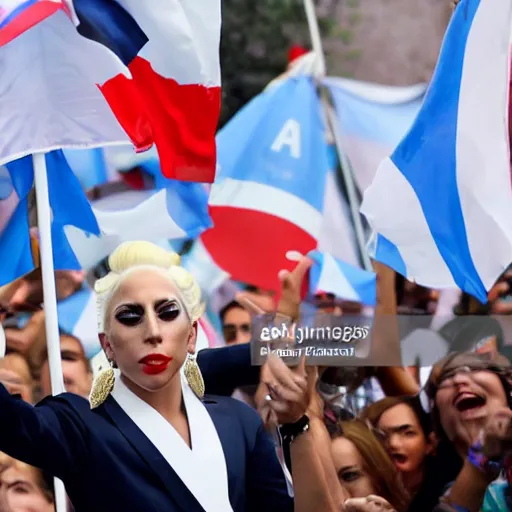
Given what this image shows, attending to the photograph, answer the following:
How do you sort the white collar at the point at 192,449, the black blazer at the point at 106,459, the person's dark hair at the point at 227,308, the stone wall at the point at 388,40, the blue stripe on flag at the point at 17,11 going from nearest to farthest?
the black blazer at the point at 106,459, the white collar at the point at 192,449, the blue stripe on flag at the point at 17,11, the person's dark hair at the point at 227,308, the stone wall at the point at 388,40

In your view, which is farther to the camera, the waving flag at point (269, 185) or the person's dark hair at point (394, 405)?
the waving flag at point (269, 185)

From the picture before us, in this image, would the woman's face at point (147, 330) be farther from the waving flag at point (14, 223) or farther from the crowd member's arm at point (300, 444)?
the waving flag at point (14, 223)

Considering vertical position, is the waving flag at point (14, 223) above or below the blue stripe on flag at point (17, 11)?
below

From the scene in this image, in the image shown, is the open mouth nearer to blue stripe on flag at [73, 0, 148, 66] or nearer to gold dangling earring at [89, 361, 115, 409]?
gold dangling earring at [89, 361, 115, 409]

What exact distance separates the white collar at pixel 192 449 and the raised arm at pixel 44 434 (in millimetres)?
174

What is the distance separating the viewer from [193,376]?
3984 millimetres

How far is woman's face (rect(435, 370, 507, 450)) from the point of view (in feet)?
14.9

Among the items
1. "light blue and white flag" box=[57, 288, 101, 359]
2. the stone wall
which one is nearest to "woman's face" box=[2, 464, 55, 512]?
"light blue and white flag" box=[57, 288, 101, 359]

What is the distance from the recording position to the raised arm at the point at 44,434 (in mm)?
3539

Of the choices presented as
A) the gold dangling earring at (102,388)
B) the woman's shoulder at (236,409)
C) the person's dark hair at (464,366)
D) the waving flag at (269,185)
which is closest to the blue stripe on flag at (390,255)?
the person's dark hair at (464,366)

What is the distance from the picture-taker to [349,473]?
461 cm

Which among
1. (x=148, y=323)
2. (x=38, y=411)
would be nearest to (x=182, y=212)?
(x=148, y=323)

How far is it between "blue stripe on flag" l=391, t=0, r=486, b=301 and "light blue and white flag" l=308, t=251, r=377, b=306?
0.65m

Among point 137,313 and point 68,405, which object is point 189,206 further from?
point 68,405
